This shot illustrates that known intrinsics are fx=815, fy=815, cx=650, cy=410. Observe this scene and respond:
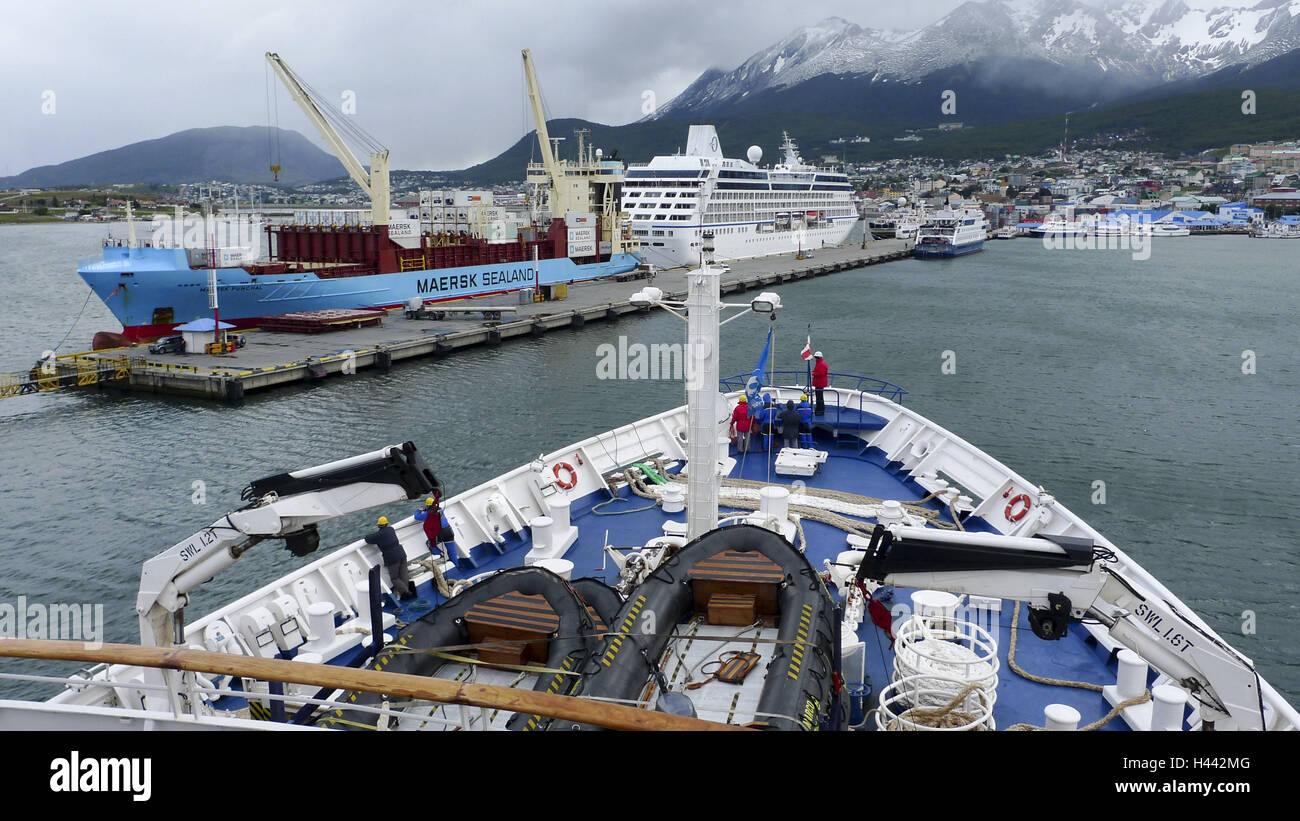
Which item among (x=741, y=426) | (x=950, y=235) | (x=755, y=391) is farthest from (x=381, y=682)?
(x=950, y=235)

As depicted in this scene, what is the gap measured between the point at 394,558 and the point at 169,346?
32887 mm

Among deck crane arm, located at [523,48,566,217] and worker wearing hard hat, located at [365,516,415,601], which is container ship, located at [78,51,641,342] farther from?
worker wearing hard hat, located at [365,516,415,601]

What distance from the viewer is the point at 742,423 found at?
1529 cm

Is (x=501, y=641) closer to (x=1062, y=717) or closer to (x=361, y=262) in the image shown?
(x=1062, y=717)

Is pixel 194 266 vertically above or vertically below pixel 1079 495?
above

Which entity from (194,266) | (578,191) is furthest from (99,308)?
(578,191)

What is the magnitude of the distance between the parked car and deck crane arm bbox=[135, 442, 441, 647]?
34.6 metres

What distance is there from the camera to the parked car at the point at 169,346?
3656 cm

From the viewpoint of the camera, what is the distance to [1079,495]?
21922 millimetres
